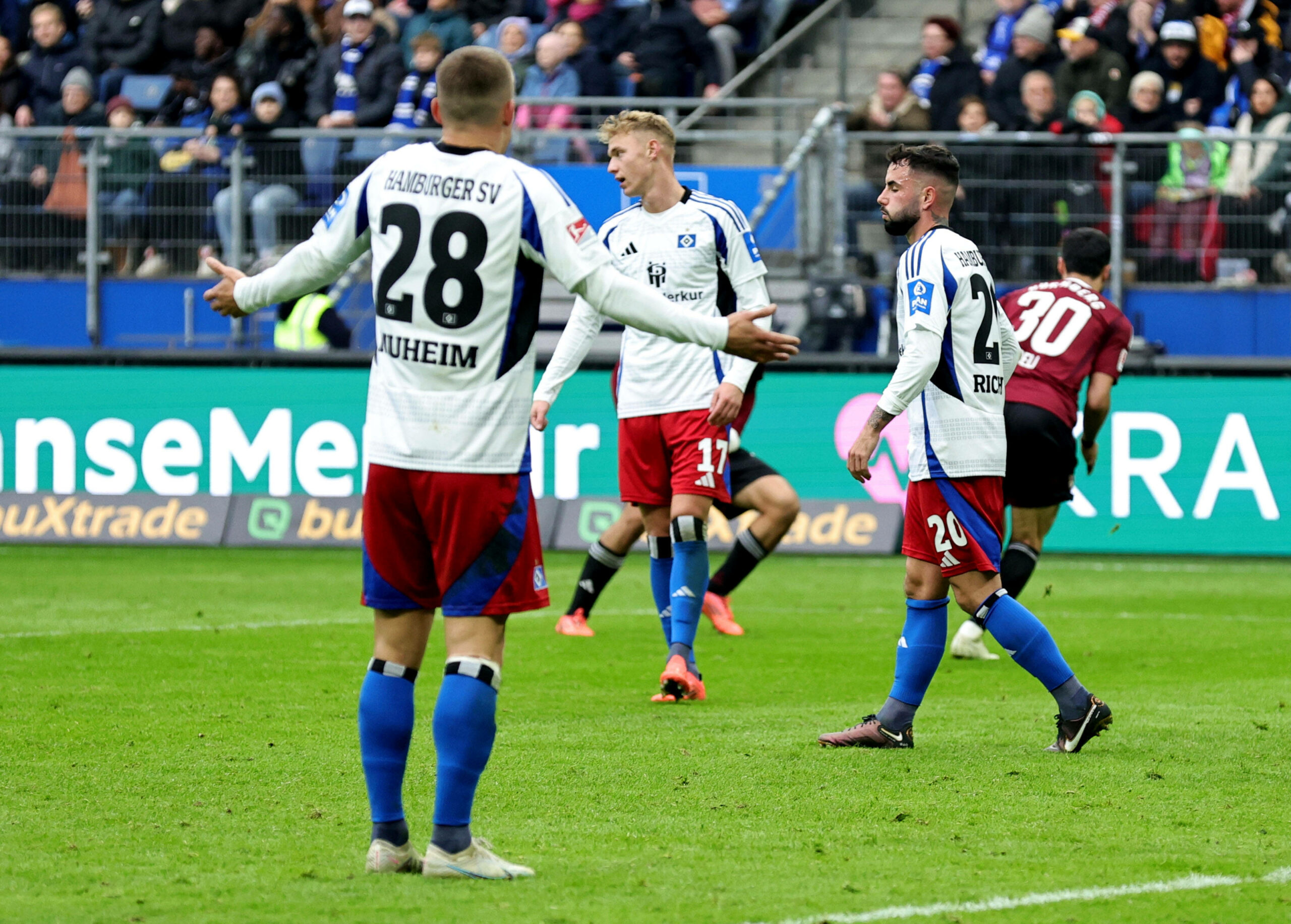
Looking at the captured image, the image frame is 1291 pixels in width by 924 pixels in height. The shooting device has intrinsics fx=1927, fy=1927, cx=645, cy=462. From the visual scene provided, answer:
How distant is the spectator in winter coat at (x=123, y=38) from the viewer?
2153 cm

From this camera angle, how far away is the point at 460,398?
15.7 feet

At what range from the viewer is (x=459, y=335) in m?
4.77

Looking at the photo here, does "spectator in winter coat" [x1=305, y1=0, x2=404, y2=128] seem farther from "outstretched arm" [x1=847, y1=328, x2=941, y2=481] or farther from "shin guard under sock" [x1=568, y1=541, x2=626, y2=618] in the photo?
"outstretched arm" [x1=847, y1=328, x2=941, y2=481]

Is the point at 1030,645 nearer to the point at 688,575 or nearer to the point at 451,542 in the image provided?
the point at 688,575

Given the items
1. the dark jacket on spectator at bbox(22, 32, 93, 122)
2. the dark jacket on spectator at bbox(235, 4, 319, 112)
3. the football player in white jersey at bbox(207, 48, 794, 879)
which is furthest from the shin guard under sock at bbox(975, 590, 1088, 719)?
the dark jacket on spectator at bbox(22, 32, 93, 122)

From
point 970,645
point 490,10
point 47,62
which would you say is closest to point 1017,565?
point 970,645

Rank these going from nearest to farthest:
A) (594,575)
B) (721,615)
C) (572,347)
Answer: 1. (572,347)
2. (594,575)
3. (721,615)

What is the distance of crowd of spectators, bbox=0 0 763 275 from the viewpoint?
16.8m

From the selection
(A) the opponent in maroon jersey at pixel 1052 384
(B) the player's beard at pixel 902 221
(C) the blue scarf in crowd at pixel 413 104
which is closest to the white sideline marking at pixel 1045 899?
(B) the player's beard at pixel 902 221

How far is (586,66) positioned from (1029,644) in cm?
1328

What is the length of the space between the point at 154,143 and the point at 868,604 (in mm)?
8340

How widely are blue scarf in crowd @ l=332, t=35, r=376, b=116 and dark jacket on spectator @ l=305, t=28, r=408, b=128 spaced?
Answer: 5cm

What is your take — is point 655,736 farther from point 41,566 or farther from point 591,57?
point 591,57

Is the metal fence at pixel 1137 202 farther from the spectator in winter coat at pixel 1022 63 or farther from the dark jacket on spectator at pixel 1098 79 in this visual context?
the dark jacket on spectator at pixel 1098 79
